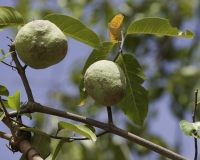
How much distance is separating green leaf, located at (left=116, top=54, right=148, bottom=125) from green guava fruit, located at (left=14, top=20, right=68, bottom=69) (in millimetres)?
324

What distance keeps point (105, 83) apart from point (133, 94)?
11.2 inches

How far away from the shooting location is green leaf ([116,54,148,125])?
1572 millimetres

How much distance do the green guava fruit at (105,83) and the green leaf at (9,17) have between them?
0.28 meters

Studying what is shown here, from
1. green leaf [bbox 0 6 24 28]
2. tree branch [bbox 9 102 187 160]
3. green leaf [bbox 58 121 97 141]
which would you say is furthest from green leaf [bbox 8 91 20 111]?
green leaf [bbox 0 6 24 28]

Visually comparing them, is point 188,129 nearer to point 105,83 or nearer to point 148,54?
point 105,83

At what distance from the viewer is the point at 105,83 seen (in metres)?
1.34

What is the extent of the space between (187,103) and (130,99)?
2333mm

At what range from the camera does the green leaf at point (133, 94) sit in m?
1.57

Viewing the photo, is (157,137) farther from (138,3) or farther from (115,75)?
(115,75)

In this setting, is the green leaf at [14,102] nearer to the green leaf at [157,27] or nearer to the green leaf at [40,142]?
the green leaf at [40,142]

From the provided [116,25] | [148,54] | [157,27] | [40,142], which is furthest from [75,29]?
[148,54]

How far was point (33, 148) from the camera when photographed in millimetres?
1213

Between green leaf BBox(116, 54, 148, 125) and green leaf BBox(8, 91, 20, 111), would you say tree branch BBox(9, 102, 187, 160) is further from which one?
green leaf BBox(116, 54, 148, 125)

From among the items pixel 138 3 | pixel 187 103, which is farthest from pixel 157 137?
pixel 138 3
